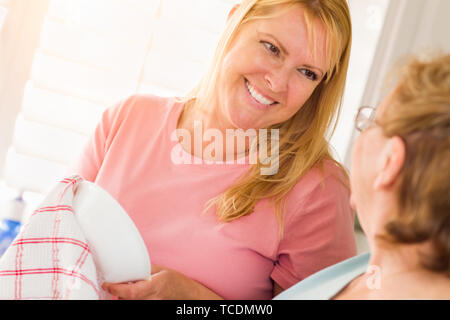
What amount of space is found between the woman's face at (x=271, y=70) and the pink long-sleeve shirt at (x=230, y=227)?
132 mm

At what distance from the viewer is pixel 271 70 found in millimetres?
1021

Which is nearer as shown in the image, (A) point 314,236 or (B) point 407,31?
(A) point 314,236

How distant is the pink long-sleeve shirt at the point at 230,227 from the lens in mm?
984

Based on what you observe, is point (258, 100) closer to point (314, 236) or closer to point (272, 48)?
point (272, 48)

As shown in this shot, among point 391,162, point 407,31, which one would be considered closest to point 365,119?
point 391,162

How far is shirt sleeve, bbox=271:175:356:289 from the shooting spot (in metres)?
0.97

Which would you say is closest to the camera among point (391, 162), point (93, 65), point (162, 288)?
point (391, 162)

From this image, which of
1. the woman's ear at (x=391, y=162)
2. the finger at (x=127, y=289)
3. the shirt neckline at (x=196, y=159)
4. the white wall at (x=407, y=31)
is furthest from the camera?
the white wall at (x=407, y=31)

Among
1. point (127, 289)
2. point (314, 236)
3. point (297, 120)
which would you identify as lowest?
point (127, 289)

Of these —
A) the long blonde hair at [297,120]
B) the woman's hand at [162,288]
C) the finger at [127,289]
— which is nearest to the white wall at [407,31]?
the long blonde hair at [297,120]

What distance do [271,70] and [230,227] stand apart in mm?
326

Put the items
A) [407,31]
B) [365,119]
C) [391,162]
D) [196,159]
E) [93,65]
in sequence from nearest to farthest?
[391,162]
[365,119]
[196,159]
[407,31]
[93,65]

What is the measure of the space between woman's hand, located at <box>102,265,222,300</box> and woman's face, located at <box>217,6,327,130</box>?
1.17 feet

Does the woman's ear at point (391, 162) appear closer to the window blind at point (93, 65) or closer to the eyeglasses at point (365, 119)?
the eyeglasses at point (365, 119)
